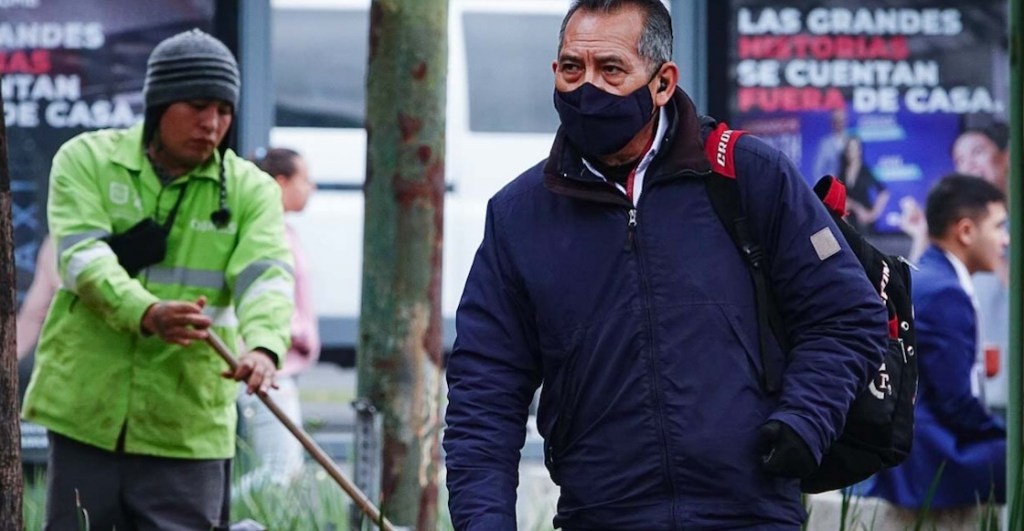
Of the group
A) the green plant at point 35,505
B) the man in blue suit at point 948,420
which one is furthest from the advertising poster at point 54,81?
the man in blue suit at point 948,420

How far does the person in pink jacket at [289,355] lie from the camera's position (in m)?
8.19

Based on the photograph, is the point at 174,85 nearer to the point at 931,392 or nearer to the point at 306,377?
the point at 931,392

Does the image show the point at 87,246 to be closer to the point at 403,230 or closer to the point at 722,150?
the point at 403,230

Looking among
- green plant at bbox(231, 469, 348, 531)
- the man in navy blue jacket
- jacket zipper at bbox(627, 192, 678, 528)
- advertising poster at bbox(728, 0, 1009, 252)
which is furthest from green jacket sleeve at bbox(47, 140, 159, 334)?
advertising poster at bbox(728, 0, 1009, 252)

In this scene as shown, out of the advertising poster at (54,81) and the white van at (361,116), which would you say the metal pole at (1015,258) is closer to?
the white van at (361,116)

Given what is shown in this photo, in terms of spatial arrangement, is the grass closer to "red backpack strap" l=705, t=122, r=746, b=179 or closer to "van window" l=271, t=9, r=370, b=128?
"red backpack strap" l=705, t=122, r=746, b=179

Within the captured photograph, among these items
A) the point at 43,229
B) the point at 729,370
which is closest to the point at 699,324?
the point at 729,370

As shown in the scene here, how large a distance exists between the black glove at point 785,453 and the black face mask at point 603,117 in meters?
0.58

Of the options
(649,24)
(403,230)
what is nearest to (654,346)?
(649,24)

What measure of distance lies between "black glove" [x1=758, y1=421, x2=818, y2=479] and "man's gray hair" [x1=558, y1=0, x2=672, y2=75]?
27.9 inches

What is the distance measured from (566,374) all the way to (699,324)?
27 cm

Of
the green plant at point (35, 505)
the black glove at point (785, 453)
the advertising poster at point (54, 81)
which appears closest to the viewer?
the black glove at point (785, 453)

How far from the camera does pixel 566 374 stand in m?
3.56

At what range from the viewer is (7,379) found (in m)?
4.06
